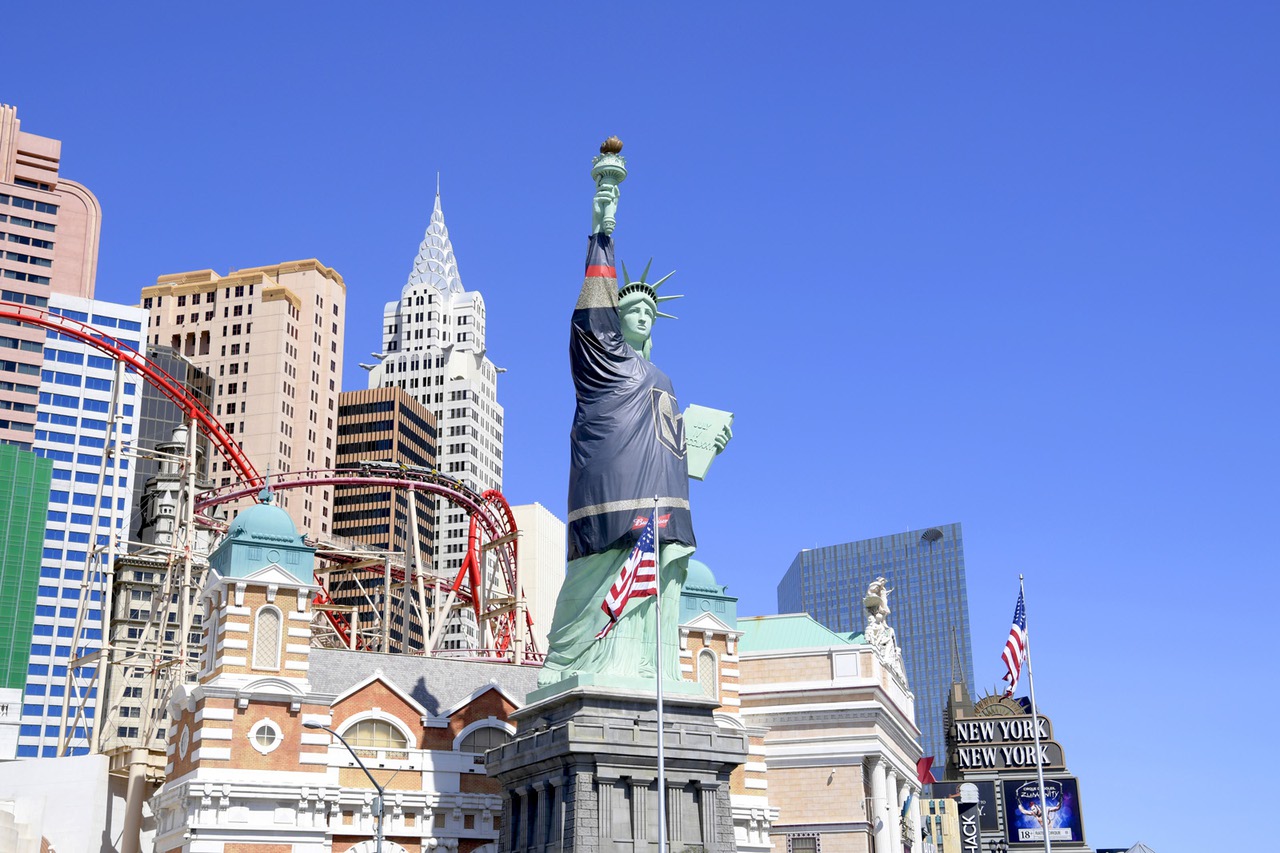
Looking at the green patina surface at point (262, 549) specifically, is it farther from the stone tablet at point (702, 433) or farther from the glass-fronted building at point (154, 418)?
the glass-fronted building at point (154, 418)

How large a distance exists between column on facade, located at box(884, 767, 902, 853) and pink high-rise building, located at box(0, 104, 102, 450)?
319 ft

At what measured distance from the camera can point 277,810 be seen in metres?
47.1

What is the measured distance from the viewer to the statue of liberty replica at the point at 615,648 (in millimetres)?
43500

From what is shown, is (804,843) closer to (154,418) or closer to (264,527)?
(264,527)

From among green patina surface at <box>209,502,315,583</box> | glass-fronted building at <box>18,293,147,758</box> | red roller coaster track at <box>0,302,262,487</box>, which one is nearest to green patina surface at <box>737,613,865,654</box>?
green patina surface at <box>209,502,315,583</box>

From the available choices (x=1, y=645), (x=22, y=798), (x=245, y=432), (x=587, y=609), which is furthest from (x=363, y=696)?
(x=245, y=432)

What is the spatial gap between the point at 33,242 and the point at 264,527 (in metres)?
105

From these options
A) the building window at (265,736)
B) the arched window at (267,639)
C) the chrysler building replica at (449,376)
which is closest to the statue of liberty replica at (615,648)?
the building window at (265,736)

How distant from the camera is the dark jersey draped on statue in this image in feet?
156

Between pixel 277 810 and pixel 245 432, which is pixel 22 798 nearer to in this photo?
pixel 277 810

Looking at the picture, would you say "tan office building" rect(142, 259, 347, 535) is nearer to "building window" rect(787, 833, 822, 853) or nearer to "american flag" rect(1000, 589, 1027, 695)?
"building window" rect(787, 833, 822, 853)

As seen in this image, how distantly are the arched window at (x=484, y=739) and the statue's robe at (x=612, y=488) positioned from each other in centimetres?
553

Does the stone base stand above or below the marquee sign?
below

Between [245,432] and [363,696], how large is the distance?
4021 inches
